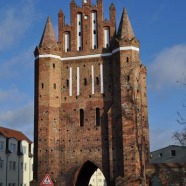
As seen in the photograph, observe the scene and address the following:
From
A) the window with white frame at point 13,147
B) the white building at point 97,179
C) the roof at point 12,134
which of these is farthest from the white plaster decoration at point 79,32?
the white building at point 97,179

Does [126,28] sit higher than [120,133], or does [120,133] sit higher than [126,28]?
[126,28]

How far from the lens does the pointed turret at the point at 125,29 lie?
27.1 meters

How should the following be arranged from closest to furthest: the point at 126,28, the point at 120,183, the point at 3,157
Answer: the point at 120,183 < the point at 126,28 < the point at 3,157

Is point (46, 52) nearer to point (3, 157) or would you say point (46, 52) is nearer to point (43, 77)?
point (43, 77)

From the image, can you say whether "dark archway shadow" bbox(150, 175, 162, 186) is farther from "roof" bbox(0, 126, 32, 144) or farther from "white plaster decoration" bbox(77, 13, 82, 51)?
"roof" bbox(0, 126, 32, 144)

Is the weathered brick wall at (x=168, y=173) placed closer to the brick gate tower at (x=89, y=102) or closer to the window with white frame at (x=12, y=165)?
the brick gate tower at (x=89, y=102)

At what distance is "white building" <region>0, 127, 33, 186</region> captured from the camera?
131 ft

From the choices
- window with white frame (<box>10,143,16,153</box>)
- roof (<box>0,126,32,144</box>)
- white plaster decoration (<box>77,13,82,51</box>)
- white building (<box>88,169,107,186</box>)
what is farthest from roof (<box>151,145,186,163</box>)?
white plaster decoration (<box>77,13,82,51</box>)

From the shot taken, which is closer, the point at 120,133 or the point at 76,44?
the point at 120,133

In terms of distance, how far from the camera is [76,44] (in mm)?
28812

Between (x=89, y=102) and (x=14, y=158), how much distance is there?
17.9m

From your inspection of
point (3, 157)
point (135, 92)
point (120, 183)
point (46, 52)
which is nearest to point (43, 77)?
point (46, 52)

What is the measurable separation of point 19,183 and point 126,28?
2358 centimetres

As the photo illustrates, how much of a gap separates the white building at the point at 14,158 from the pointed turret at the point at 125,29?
1932 centimetres
